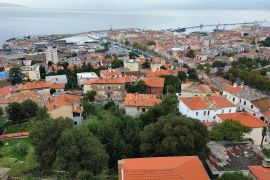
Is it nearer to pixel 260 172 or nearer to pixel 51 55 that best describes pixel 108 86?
pixel 260 172

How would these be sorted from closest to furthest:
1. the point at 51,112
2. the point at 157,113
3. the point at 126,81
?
1. the point at 157,113
2. the point at 51,112
3. the point at 126,81

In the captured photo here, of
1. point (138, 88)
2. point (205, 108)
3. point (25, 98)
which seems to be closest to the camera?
point (205, 108)

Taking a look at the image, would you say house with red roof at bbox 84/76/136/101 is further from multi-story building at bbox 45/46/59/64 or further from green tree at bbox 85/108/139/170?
multi-story building at bbox 45/46/59/64

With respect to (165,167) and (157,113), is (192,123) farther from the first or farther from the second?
(157,113)

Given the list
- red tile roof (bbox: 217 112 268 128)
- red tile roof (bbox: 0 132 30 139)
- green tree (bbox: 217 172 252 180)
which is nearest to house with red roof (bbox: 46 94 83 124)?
red tile roof (bbox: 0 132 30 139)

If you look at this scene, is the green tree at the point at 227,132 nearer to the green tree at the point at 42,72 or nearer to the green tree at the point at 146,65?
the green tree at the point at 146,65

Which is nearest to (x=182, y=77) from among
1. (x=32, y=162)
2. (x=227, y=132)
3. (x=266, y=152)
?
(x=266, y=152)

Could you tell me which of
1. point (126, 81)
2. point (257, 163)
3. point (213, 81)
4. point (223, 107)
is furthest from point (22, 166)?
point (213, 81)

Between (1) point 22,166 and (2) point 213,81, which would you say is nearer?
(1) point 22,166
